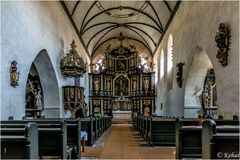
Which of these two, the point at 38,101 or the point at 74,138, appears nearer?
the point at 74,138

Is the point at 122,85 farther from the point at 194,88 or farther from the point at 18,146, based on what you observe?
the point at 18,146

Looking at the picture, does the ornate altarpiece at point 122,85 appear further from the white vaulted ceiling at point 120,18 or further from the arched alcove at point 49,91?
the arched alcove at point 49,91

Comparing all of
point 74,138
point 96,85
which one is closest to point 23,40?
point 74,138

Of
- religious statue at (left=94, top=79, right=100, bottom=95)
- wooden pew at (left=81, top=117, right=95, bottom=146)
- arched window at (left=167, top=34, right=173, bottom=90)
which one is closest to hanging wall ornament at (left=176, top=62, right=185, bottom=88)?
arched window at (left=167, top=34, right=173, bottom=90)

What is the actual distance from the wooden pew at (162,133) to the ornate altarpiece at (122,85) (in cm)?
1642

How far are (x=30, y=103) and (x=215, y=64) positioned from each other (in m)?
8.61

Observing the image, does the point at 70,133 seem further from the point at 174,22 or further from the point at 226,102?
the point at 174,22

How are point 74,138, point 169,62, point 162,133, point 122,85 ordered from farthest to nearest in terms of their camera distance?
point 122,85, point 169,62, point 162,133, point 74,138

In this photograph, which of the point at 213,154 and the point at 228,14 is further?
the point at 228,14

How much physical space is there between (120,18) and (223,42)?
13.4m

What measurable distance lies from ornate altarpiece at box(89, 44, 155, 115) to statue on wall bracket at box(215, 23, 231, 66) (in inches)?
702

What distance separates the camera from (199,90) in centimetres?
1254

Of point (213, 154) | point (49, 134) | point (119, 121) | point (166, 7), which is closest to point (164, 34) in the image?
point (166, 7)

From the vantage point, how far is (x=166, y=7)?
1508 cm
